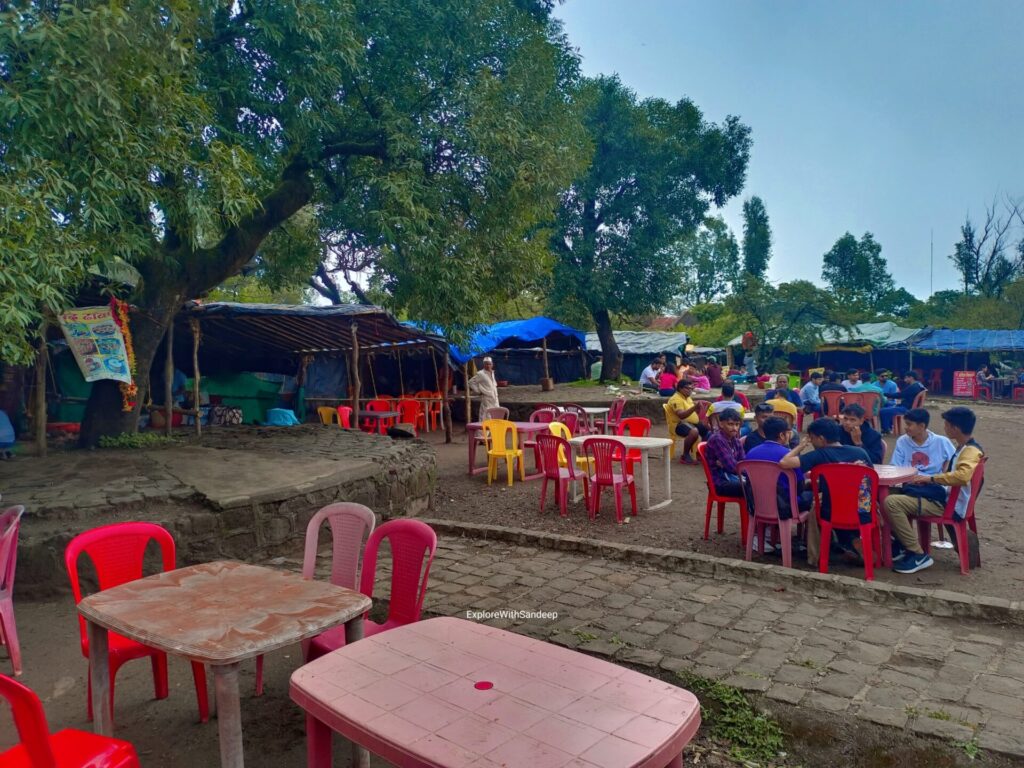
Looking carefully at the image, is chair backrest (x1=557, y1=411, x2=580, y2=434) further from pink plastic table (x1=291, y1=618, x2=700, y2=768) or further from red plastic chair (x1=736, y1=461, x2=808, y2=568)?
pink plastic table (x1=291, y1=618, x2=700, y2=768)

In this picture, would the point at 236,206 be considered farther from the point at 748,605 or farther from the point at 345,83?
the point at 748,605

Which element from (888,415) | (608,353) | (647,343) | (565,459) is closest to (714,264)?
(647,343)

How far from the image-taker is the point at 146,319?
26.9 feet

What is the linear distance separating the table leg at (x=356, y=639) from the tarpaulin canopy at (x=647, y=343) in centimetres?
2715

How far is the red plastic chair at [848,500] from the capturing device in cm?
503

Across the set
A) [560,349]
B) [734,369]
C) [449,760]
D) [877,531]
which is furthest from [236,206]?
[734,369]

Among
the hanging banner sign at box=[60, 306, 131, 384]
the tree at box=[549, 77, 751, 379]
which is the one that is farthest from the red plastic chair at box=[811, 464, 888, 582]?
the tree at box=[549, 77, 751, 379]

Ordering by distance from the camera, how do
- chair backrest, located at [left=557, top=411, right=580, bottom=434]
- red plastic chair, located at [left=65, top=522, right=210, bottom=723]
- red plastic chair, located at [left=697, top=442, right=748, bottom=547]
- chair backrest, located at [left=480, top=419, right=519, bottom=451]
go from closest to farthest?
red plastic chair, located at [left=65, top=522, right=210, bottom=723] → red plastic chair, located at [left=697, top=442, right=748, bottom=547] → chair backrest, located at [left=480, top=419, right=519, bottom=451] → chair backrest, located at [left=557, top=411, right=580, bottom=434]

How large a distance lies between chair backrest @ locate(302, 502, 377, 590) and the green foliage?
17.8 feet

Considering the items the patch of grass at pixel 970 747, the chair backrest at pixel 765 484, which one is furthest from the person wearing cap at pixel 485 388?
the patch of grass at pixel 970 747

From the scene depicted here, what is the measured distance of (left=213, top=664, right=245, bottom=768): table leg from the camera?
233 centimetres

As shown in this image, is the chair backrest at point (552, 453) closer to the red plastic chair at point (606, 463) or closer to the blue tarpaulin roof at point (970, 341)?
the red plastic chair at point (606, 463)

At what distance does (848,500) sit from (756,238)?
149ft

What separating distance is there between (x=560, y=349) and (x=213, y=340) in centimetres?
1441
